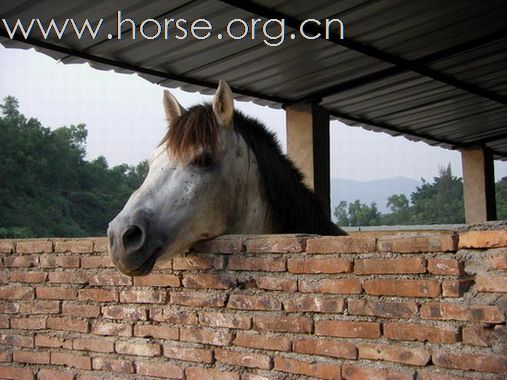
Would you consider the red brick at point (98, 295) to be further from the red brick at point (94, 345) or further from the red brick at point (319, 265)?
the red brick at point (319, 265)

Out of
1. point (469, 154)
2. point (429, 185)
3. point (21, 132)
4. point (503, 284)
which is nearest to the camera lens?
point (503, 284)

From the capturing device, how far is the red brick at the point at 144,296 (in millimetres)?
2758

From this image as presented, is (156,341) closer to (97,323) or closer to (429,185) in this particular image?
(97,323)

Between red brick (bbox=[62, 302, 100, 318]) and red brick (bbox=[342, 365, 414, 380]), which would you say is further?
red brick (bbox=[62, 302, 100, 318])

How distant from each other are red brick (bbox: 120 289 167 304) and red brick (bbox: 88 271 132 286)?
55 mm

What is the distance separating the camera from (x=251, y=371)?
241cm

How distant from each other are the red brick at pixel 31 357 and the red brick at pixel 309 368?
5.05 ft

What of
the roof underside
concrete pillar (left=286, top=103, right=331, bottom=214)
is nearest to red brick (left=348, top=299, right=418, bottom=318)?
the roof underside

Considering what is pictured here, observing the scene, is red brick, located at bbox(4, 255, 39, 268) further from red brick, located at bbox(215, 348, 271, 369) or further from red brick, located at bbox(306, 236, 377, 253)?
red brick, located at bbox(306, 236, 377, 253)

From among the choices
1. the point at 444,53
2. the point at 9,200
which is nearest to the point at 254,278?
the point at 444,53

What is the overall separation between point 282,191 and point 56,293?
1482mm

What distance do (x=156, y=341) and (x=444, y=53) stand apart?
4.23 m

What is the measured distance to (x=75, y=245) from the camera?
3.10 m

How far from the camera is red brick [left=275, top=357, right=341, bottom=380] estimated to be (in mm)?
2154
